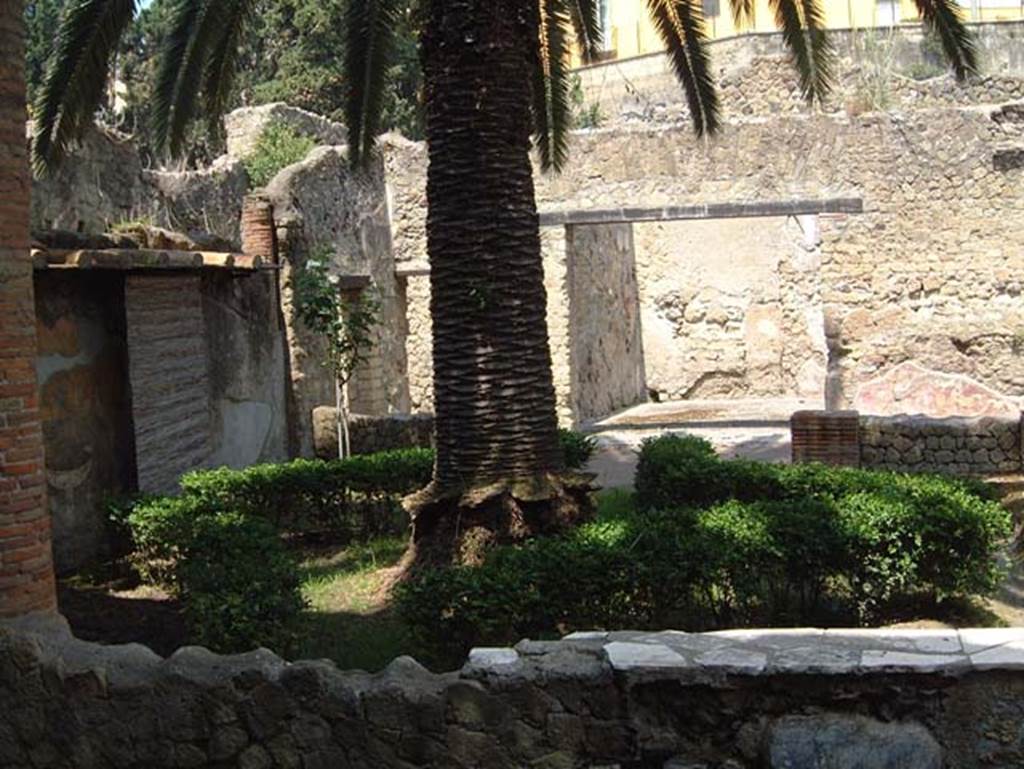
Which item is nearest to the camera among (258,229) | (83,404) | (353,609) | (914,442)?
(353,609)

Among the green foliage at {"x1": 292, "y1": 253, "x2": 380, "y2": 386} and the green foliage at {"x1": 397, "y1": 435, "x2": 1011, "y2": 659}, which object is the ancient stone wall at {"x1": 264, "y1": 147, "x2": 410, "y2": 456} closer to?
the green foliage at {"x1": 292, "y1": 253, "x2": 380, "y2": 386}

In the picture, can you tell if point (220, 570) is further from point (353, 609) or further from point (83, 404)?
point (83, 404)

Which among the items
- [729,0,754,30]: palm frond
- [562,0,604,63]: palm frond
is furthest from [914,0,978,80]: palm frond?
[562,0,604,63]: palm frond

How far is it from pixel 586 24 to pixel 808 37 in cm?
185

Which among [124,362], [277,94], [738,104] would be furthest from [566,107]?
[277,94]

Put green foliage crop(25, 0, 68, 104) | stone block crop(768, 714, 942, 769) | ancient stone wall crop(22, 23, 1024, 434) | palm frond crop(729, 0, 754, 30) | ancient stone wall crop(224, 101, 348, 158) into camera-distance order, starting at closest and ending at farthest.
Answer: stone block crop(768, 714, 942, 769) < palm frond crop(729, 0, 754, 30) < ancient stone wall crop(22, 23, 1024, 434) < ancient stone wall crop(224, 101, 348, 158) < green foliage crop(25, 0, 68, 104)

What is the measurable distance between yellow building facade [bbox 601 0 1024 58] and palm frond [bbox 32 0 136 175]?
74.7ft

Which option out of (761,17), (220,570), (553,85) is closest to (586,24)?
(553,85)

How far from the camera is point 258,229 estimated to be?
41.9ft

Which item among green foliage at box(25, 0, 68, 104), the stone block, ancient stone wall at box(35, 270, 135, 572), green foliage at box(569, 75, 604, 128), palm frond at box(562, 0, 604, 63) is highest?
green foliage at box(25, 0, 68, 104)

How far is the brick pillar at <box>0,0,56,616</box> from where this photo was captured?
5.23 meters

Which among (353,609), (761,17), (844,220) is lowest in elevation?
(353,609)

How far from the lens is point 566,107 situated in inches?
463

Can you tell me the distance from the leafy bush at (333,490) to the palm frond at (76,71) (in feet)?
8.63
